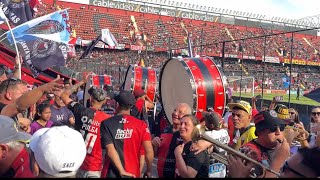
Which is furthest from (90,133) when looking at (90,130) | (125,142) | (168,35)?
(168,35)

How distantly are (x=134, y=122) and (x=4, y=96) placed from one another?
1.43 metres

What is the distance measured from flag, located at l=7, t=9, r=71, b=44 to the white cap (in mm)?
7335

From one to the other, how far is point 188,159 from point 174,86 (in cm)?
458

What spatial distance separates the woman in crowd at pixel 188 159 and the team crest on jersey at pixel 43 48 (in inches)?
205

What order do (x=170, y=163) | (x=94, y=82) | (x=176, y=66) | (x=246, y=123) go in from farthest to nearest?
(x=94, y=82)
(x=176, y=66)
(x=246, y=123)
(x=170, y=163)

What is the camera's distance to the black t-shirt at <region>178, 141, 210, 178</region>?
392cm

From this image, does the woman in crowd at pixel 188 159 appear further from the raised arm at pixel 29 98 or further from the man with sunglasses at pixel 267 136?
the raised arm at pixel 29 98

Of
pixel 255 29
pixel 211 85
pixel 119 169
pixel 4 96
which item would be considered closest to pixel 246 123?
pixel 119 169

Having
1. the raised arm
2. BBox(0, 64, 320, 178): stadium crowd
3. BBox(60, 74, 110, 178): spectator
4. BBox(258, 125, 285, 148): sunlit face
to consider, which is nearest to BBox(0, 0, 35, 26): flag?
BBox(0, 64, 320, 178): stadium crowd

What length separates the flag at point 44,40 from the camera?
8.45m

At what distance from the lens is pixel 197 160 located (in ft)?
12.9

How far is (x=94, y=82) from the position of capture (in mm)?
16031

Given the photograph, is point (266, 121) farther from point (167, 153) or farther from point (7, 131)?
point (7, 131)

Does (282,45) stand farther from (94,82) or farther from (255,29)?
(94,82)
